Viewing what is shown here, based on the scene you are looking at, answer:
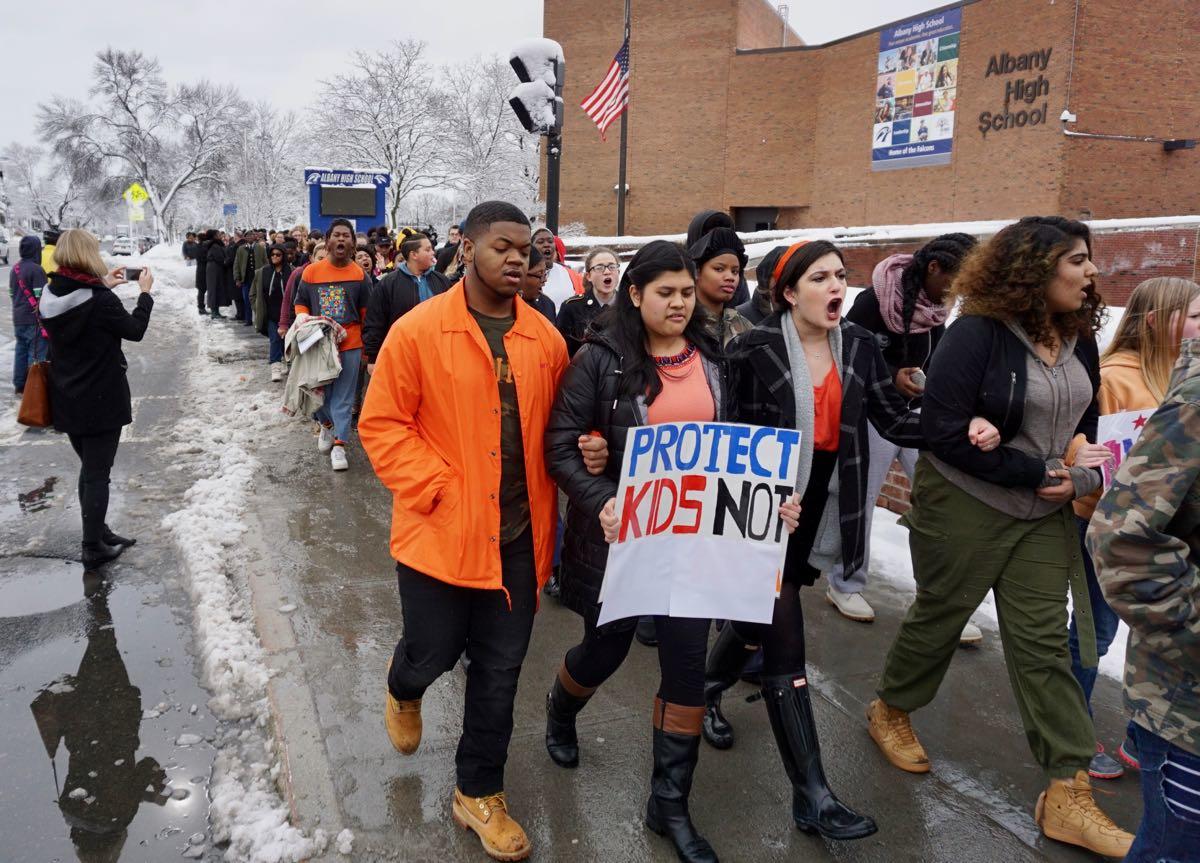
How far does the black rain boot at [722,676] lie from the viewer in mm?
3619

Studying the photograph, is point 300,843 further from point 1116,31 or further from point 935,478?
point 1116,31

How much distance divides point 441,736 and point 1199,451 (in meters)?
2.87

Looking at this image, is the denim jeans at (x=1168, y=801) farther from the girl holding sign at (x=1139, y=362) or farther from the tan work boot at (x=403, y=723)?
the tan work boot at (x=403, y=723)

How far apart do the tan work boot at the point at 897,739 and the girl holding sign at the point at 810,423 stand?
1.97 ft

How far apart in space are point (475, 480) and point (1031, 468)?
6.23 ft

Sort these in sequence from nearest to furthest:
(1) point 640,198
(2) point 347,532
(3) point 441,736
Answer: (3) point 441,736 → (2) point 347,532 → (1) point 640,198

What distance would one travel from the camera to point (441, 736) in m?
3.61

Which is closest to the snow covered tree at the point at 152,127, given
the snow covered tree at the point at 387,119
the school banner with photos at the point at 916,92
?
the snow covered tree at the point at 387,119

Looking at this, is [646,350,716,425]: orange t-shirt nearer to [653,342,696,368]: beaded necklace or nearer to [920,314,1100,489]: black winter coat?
[653,342,696,368]: beaded necklace

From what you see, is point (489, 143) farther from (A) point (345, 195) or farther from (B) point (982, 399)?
→ (B) point (982, 399)

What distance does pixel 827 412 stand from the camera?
3.27 metres

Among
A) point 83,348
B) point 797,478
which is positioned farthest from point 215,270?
point 797,478

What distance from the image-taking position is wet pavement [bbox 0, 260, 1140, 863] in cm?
303

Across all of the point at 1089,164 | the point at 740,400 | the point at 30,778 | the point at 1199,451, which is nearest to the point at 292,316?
the point at 30,778
